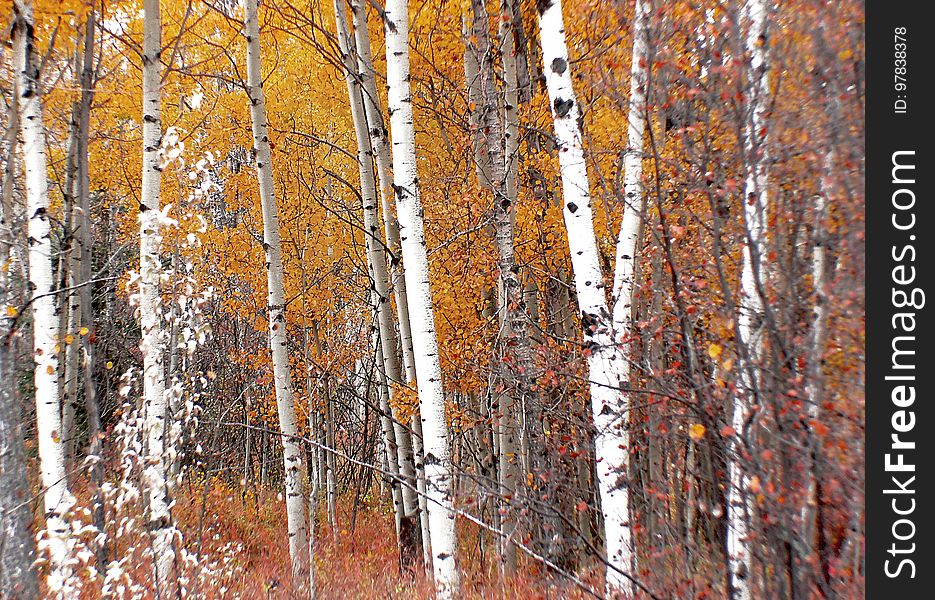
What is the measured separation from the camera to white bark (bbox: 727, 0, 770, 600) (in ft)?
9.16

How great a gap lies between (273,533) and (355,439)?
5719 millimetres

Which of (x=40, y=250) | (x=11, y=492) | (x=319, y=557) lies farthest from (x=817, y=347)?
(x=319, y=557)

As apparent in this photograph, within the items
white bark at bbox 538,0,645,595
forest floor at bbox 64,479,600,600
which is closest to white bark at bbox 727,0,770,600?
white bark at bbox 538,0,645,595

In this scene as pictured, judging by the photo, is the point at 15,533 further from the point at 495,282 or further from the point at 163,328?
the point at 495,282

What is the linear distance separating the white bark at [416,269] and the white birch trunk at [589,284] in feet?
3.36

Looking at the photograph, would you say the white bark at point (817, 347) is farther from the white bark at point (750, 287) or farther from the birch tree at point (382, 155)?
the birch tree at point (382, 155)

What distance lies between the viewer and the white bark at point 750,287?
2.79m

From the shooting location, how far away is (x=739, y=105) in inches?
112

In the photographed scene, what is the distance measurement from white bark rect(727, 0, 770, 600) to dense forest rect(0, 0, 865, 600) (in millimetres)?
21

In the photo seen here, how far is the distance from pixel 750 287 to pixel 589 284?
4.41 feet

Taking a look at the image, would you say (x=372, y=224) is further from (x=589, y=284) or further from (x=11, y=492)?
(x=11, y=492)

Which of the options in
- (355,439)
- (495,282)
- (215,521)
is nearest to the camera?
(495,282)

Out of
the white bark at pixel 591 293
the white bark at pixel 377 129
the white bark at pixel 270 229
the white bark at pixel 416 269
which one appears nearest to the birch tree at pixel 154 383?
the white bark at pixel 270 229
